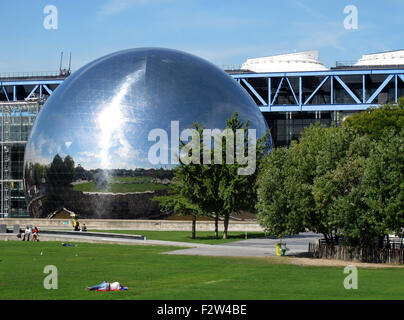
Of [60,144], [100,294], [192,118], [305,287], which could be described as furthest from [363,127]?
[100,294]

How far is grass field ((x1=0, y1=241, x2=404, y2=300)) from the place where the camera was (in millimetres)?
20812

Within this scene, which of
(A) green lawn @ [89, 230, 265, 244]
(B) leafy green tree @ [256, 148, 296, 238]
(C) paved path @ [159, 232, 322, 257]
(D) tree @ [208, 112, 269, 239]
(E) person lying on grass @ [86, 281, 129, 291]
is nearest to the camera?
(E) person lying on grass @ [86, 281, 129, 291]

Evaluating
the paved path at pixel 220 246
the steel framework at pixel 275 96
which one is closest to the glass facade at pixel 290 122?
the steel framework at pixel 275 96

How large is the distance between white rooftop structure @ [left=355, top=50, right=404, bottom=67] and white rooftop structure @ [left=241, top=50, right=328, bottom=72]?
6.04m

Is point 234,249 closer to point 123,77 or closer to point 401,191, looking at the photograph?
point 401,191

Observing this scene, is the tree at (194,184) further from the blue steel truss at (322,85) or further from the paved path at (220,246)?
the blue steel truss at (322,85)

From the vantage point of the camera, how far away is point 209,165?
4622 centimetres

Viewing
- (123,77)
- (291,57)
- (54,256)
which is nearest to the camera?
(54,256)

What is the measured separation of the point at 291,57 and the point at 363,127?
4731cm

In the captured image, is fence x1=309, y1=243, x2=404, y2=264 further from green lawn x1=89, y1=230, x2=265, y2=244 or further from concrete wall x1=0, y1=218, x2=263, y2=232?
concrete wall x1=0, y1=218, x2=263, y2=232

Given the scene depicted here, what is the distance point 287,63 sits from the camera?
102m

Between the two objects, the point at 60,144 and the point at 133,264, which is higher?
the point at 60,144

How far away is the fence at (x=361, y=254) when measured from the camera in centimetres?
3241

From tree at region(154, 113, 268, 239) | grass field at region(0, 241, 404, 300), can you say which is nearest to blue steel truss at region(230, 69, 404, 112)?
tree at region(154, 113, 268, 239)
